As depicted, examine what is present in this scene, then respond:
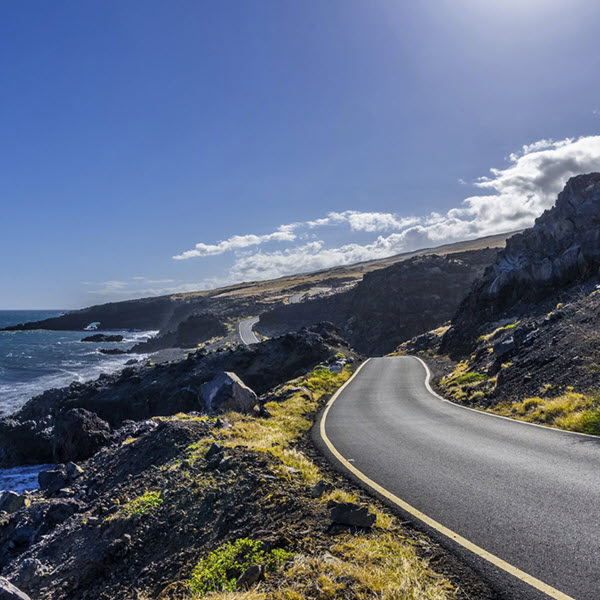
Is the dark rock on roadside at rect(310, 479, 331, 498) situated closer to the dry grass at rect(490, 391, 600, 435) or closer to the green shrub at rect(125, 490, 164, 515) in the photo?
the green shrub at rect(125, 490, 164, 515)

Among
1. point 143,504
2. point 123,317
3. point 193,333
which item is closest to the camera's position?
point 143,504

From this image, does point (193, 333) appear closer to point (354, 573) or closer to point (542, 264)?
point (542, 264)

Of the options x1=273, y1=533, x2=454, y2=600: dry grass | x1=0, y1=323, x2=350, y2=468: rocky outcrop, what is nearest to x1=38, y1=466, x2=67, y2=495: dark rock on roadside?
x1=0, y1=323, x2=350, y2=468: rocky outcrop

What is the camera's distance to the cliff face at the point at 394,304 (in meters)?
61.1

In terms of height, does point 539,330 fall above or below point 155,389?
above

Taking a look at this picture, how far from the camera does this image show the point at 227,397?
15.3 metres

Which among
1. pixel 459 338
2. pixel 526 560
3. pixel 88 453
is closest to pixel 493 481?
pixel 526 560

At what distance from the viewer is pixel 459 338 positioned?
1415 inches

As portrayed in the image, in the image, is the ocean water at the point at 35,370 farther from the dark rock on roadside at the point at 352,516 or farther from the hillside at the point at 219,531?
the dark rock on roadside at the point at 352,516

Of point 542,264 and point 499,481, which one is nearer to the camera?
point 499,481

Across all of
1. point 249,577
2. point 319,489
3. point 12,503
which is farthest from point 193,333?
point 249,577

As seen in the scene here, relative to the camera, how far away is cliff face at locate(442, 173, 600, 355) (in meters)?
29.5

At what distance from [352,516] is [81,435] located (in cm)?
1678

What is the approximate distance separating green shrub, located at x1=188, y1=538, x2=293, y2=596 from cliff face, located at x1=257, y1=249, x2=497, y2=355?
54.2 metres
